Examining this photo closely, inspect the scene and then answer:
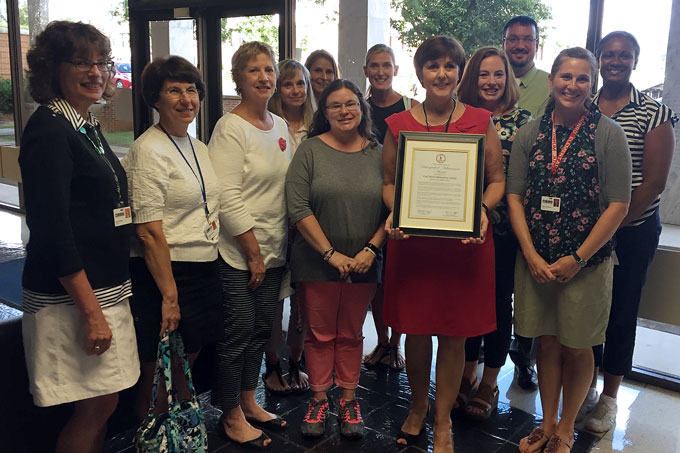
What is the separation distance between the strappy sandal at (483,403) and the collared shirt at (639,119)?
1.18 m

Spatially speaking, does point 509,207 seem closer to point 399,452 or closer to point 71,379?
point 399,452

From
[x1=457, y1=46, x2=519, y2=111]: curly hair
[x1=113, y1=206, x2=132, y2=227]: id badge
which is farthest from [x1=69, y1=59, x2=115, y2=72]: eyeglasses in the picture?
[x1=457, y1=46, x2=519, y2=111]: curly hair

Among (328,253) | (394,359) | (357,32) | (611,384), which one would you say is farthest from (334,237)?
(357,32)

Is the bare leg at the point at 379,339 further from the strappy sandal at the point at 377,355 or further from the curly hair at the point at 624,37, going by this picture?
the curly hair at the point at 624,37

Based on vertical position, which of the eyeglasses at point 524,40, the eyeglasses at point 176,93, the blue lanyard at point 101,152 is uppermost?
the eyeglasses at point 524,40

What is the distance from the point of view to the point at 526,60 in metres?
2.93

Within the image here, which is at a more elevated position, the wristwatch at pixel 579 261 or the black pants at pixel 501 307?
the wristwatch at pixel 579 261

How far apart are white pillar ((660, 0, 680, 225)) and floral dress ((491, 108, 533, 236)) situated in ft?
4.23

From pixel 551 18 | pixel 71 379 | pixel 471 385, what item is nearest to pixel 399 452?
pixel 471 385

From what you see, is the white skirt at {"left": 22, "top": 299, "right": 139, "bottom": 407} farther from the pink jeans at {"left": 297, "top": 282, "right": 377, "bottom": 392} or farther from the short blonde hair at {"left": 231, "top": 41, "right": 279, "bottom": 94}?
the short blonde hair at {"left": 231, "top": 41, "right": 279, "bottom": 94}

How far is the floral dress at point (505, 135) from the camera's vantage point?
2545mm

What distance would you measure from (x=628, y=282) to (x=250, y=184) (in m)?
1.75

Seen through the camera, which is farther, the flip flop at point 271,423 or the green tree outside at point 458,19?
the green tree outside at point 458,19

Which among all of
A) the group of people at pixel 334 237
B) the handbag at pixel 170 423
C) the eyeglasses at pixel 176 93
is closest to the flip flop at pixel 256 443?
the group of people at pixel 334 237
